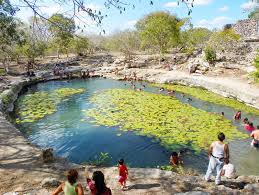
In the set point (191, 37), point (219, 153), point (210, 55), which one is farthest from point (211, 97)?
point (191, 37)

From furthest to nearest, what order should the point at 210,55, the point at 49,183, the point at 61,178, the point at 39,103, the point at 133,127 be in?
the point at 210,55
the point at 39,103
the point at 133,127
the point at 61,178
the point at 49,183

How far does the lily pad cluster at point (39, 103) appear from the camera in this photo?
73.8ft

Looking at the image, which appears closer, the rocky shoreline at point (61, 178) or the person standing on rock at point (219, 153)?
the person standing on rock at point (219, 153)

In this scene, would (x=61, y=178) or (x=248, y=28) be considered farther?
(x=248, y=28)

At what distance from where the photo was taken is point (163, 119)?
20.2 m

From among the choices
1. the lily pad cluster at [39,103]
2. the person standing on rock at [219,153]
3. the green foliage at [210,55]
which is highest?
the green foliage at [210,55]

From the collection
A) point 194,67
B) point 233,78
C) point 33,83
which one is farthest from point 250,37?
point 33,83

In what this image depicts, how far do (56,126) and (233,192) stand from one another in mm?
13888

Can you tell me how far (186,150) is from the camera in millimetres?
14961

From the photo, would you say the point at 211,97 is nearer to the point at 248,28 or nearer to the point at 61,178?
the point at 61,178

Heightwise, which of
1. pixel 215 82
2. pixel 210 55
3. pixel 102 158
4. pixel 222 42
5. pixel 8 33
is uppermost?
pixel 222 42

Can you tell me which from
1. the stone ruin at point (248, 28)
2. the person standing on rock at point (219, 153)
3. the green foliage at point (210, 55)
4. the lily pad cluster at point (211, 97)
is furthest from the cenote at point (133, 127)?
the stone ruin at point (248, 28)

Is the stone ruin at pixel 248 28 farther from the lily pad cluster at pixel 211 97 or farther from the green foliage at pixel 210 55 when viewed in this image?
the lily pad cluster at pixel 211 97

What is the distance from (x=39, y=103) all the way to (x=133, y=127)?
11536 millimetres
